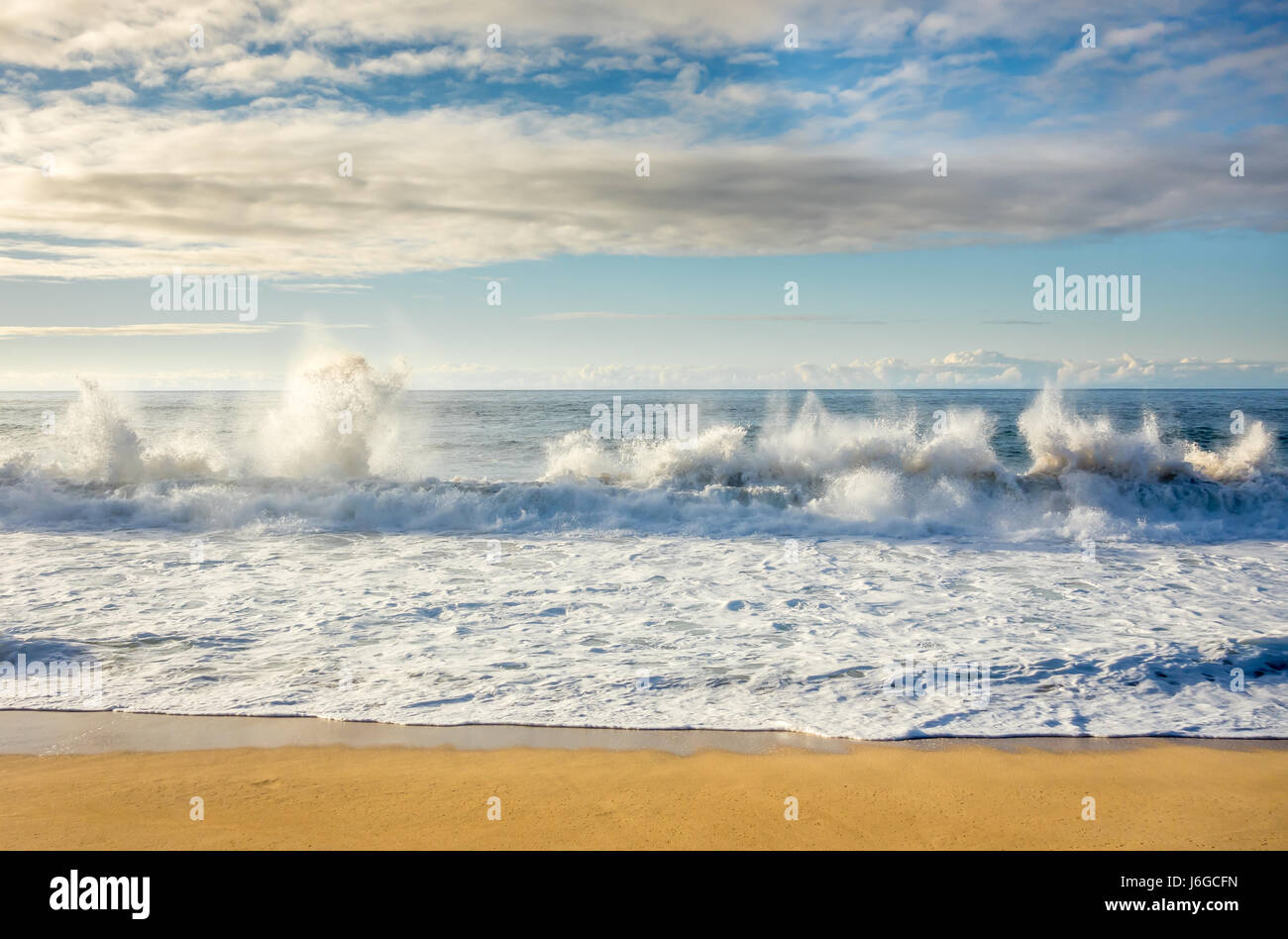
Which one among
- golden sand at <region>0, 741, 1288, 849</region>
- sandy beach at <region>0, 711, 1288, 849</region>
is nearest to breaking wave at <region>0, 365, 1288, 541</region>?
sandy beach at <region>0, 711, 1288, 849</region>

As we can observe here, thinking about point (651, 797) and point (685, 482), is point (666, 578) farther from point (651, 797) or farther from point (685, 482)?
point (685, 482)

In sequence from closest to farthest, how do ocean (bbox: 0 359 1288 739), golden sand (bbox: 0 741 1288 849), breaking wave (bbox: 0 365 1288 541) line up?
golden sand (bbox: 0 741 1288 849), ocean (bbox: 0 359 1288 739), breaking wave (bbox: 0 365 1288 541)

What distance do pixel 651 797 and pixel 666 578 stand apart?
564cm

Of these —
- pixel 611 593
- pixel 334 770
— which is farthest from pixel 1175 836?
pixel 611 593

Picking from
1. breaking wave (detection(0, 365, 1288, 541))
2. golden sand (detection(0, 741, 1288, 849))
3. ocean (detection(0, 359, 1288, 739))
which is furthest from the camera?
breaking wave (detection(0, 365, 1288, 541))

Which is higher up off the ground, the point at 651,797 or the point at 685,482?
the point at 685,482

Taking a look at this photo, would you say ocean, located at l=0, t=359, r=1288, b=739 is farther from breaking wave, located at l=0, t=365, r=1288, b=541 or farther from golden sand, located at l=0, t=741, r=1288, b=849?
golden sand, located at l=0, t=741, r=1288, b=849

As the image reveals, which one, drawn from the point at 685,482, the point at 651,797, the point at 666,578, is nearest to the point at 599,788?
the point at 651,797

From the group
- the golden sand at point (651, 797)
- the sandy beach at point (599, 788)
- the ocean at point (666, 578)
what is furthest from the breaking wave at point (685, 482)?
the golden sand at point (651, 797)

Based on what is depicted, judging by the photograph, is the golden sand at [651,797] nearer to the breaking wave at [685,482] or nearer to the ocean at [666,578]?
the ocean at [666,578]

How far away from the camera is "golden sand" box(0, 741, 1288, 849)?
154 inches

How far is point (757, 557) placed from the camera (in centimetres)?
1130

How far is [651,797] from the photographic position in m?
4.32

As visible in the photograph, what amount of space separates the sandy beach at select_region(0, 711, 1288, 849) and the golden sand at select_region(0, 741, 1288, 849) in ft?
0.04
